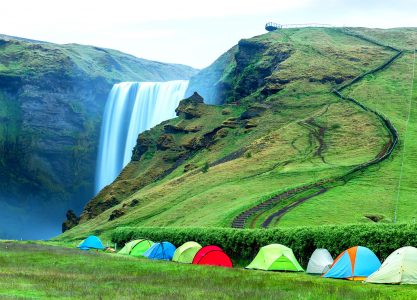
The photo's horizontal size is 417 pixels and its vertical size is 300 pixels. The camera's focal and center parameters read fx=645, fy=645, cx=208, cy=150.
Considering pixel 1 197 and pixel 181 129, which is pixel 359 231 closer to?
pixel 181 129

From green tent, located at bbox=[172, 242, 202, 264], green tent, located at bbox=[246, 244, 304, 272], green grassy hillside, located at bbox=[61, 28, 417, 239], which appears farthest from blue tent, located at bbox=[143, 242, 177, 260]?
green grassy hillside, located at bbox=[61, 28, 417, 239]

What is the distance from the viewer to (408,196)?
78562 millimetres

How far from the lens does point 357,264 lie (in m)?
38.4

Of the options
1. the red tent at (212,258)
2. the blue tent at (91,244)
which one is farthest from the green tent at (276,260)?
the blue tent at (91,244)

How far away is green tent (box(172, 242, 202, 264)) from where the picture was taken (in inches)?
2084

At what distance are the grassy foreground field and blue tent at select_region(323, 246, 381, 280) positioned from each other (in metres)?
2.84

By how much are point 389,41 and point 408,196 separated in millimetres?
109187

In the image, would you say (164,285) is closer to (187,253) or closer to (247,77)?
(187,253)

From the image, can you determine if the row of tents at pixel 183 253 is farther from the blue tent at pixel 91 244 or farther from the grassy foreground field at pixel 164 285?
the blue tent at pixel 91 244

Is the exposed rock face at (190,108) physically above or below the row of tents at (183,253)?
above

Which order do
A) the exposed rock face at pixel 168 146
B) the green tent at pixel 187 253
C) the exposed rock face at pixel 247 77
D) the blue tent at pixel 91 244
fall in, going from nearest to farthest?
the green tent at pixel 187 253 → the blue tent at pixel 91 244 → the exposed rock face at pixel 168 146 → the exposed rock face at pixel 247 77

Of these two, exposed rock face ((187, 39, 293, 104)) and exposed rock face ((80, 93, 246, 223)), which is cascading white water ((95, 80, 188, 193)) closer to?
exposed rock face ((187, 39, 293, 104))

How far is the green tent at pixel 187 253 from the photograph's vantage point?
52938 mm

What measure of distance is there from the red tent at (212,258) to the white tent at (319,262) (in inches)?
297
